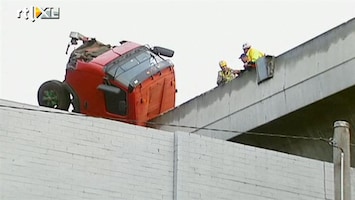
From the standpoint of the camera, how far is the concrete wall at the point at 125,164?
11289mm

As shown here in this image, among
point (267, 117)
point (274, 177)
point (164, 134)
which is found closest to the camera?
point (164, 134)

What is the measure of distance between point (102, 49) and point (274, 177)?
264 inches

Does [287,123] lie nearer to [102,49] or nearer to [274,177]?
[274,177]

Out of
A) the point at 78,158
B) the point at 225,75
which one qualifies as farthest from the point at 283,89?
the point at 78,158

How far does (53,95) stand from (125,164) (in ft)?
22.3

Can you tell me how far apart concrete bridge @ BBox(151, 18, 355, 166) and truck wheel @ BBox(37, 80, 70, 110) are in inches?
106

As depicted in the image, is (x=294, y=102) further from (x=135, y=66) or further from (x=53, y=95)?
(x=53, y=95)

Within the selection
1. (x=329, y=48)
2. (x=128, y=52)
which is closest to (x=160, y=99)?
(x=128, y=52)

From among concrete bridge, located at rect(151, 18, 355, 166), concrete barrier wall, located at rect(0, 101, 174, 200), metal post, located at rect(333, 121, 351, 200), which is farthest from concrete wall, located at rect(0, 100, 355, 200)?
metal post, located at rect(333, 121, 351, 200)

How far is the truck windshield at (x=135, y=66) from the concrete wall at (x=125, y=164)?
16.8 ft

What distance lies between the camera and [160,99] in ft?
63.6

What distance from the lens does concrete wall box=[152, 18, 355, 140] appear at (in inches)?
606

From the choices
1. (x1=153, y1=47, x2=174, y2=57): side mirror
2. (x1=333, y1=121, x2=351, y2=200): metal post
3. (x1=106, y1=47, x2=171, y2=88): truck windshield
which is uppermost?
(x1=153, y1=47, x2=174, y2=57): side mirror

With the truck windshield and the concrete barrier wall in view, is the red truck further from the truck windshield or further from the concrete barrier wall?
the concrete barrier wall
